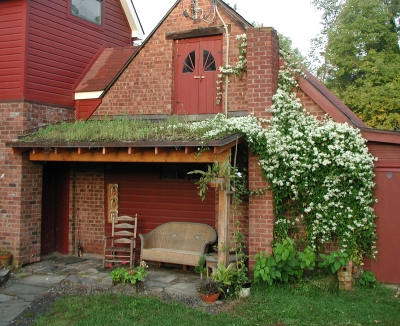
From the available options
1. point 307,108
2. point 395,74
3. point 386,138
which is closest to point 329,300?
point 386,138

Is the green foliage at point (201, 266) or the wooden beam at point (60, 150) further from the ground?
the wooden beam at point (60, 150)

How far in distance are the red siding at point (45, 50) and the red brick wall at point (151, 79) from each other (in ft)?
4.17

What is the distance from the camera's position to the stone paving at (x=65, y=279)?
6.94 meters

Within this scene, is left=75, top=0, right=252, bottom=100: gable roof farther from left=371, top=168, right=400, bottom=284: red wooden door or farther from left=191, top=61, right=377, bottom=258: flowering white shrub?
left=371, top=168, right=400, bottom=284: red wooden door

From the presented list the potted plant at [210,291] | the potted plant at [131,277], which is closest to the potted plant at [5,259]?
the potted plant at [131,277]

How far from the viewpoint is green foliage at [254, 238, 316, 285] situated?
22.9ft

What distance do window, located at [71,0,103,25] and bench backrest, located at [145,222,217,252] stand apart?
5.99 meters

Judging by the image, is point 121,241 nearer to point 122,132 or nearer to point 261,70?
point 122,132

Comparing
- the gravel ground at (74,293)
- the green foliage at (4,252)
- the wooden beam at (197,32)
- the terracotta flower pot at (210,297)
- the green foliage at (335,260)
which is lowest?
the gravel ground at (74,293)

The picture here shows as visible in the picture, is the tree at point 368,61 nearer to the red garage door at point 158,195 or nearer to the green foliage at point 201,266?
the red garage door at point 158,195

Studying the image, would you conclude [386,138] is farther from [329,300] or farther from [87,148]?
[87,148]

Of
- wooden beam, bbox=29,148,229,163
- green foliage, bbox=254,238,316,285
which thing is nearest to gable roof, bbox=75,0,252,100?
wooden beam, bbox=29,148,229,163

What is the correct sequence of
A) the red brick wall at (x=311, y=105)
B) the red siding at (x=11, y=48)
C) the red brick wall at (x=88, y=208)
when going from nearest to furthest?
→ the red brick wall at (x=311, y=105), the red siding at (x=11, y=48), the red brick wall at (x=88, y=208)

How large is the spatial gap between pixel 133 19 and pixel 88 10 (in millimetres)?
1853
